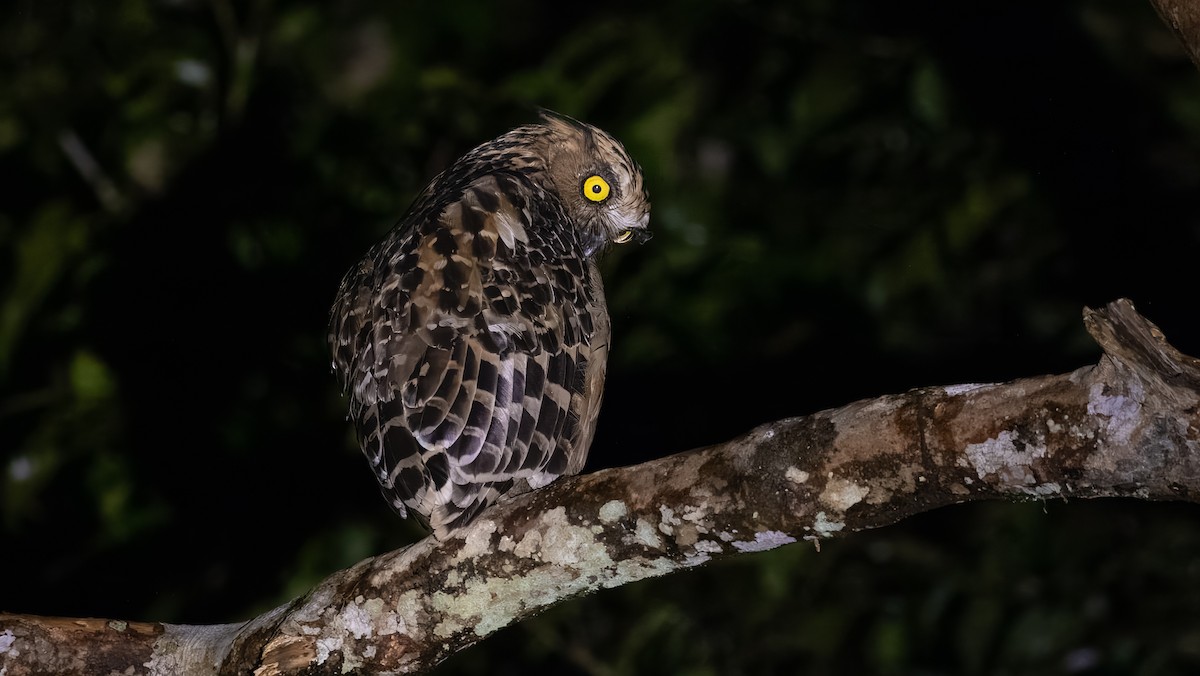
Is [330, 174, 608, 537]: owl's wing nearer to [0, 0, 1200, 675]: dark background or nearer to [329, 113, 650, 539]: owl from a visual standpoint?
[329, 113, 650, 539]: owl

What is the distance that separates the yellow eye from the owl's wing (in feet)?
1.90

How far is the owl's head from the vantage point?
419 cm

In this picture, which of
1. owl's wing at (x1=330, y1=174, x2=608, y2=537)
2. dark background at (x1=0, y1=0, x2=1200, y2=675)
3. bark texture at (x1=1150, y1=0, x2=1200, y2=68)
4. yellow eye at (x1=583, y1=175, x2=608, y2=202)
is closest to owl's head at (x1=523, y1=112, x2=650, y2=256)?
yellow eye at (x1=583, y1=175, x2=608, y2=202)

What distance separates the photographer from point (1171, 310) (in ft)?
17.1

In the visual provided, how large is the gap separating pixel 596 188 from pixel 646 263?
103 centimetres

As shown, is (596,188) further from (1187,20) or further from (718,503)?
(1187,20)

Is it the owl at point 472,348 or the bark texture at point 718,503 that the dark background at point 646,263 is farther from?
the bark texture at point 718,503

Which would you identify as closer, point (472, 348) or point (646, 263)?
point (472, 348)

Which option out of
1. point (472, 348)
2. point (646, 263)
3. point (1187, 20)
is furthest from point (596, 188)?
point (1187, 20)

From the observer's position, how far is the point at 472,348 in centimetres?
306

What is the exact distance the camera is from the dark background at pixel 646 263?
5191 mm

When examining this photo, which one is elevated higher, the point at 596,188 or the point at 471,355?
the point at 596,188

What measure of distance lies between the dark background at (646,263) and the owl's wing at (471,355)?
1704mm

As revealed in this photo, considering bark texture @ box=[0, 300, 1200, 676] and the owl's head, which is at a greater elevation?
the owl's head
